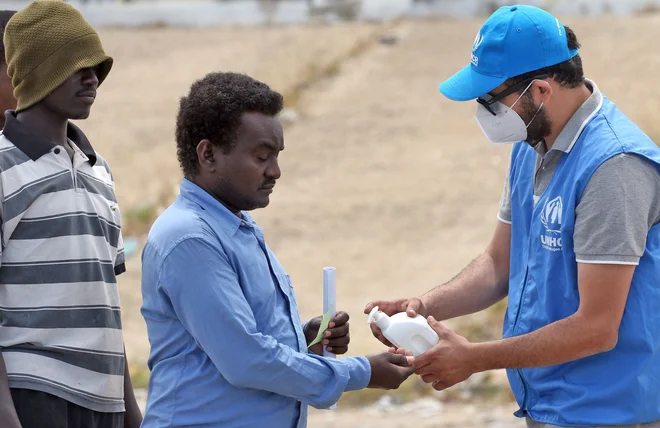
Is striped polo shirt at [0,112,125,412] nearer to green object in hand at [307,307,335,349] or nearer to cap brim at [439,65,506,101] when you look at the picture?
green object in hand at [307,307,335,349]

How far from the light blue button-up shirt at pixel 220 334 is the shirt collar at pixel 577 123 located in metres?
0.94

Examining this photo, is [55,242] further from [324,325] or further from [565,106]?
[565,106]

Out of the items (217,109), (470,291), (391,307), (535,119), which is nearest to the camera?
(217,109)

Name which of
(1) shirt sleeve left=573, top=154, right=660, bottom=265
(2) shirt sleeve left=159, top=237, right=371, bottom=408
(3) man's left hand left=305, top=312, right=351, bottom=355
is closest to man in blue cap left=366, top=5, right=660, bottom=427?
(1) shirt sleeve left=573, top=154, right=660, bottom=265

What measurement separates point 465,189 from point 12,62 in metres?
12.3

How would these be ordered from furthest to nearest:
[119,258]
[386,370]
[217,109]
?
[119,258], [386,370], [217,109]

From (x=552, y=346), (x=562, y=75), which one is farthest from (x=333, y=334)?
(x=562, y=75)

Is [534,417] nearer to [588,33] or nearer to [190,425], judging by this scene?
[190,425]

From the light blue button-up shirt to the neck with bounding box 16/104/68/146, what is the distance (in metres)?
0.55

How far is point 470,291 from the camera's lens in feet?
12.1

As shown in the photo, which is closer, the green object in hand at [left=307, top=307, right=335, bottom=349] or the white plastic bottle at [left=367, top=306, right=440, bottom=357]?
the green object in hand at [left=307, top=307, right=335, bottom=349]

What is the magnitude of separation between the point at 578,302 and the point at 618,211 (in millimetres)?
350

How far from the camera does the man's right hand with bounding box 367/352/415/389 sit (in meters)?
2.96

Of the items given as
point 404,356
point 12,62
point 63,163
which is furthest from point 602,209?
point 12,62
